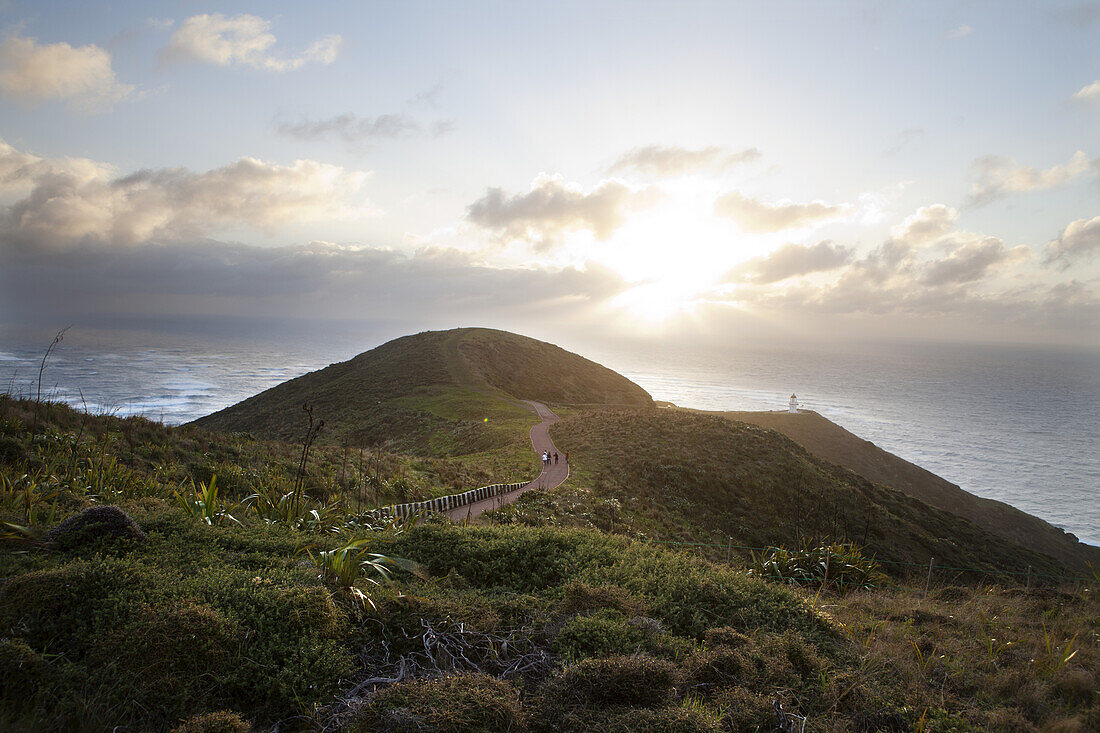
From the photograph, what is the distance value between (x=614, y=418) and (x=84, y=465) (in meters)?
30.2

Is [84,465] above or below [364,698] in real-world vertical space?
above

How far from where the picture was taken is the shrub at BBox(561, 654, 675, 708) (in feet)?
13.7

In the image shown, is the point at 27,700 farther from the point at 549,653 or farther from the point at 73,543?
the point at 549,653

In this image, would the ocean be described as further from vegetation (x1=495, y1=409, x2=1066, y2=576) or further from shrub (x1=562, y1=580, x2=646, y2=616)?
vegetation (x1=495, y1=409, x2=1066, y2=576)

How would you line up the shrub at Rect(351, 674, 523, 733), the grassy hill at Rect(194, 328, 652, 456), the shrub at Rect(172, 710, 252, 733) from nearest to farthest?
the shrub at Rect(172, 710, 252, 733), the shrub at Rect(351, 674, 523, 733), the grassy hill at Rect(194, 328, 652, 456)

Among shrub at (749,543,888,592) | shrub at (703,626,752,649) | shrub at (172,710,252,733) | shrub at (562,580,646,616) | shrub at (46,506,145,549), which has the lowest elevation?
shrub at (749,543,888,592)

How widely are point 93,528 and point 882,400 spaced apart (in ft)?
436

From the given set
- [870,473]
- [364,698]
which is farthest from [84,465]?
[870,473]

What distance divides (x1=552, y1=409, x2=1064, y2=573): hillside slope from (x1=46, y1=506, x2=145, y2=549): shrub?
50.0 ft

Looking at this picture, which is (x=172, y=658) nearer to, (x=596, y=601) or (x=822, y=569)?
(x=596, y=601)

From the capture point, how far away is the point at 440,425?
37656mm

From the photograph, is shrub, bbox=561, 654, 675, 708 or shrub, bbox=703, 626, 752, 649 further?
shrub, bbox=703, 626, 752, 649

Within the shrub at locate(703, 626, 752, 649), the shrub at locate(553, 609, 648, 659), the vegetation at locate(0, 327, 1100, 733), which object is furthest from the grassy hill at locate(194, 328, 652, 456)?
the shrub at locate(703, 626, 752, 649)

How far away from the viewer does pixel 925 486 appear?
135ft
